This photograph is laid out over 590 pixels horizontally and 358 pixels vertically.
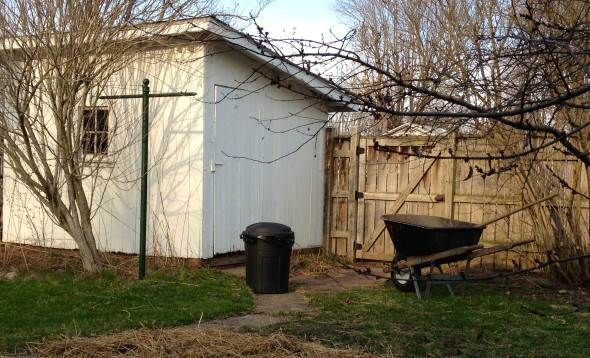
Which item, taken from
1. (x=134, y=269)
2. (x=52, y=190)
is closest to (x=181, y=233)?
(x=134, y=269)

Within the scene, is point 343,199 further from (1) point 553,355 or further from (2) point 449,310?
(1) point 553,355

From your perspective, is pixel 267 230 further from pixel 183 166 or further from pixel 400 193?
pixel 400 193

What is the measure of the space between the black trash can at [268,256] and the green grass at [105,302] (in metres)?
0.30

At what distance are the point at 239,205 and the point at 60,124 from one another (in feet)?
10.3

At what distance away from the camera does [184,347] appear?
226 inches

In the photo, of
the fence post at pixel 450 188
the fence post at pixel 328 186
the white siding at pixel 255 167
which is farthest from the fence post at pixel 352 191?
the fence post at pixel 450 188

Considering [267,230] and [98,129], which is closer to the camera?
[267,230]

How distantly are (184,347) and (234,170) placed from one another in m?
5.40

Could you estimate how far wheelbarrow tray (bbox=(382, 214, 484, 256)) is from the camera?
8.57 metres

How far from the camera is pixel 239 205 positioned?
11070 mm

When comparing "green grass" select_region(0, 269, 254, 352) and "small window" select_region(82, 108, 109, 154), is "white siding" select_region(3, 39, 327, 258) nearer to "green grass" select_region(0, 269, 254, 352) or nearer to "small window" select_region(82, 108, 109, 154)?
"small window" select_region(82, 108, 109, 154)

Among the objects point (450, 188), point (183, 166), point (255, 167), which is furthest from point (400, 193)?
→ point (183, 166)

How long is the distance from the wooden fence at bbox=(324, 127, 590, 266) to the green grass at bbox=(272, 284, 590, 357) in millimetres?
2265

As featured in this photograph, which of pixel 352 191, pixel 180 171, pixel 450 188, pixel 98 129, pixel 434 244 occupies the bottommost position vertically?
pixel 434 244
